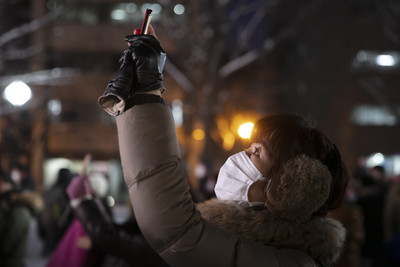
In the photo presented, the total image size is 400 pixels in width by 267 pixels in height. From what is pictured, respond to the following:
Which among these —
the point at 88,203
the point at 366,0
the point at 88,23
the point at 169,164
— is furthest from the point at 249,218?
the point at 88,23

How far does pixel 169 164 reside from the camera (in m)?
1.46

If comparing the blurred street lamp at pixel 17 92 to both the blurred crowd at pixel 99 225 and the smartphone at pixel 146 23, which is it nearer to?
the blurred crowd at pixel 99 225

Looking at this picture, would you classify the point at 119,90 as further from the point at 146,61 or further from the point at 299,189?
the point at 299,189

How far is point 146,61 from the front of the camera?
1496mm

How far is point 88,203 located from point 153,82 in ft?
8.60

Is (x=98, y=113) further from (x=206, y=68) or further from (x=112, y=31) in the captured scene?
(x=206, y=68)

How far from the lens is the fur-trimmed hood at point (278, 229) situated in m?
1.69

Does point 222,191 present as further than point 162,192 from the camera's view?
Yes

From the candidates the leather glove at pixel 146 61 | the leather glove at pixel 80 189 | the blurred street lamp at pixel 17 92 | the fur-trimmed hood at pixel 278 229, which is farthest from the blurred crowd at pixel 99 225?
the blurred street lamp at pixel 17 92

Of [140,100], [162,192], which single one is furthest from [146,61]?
[162,192]

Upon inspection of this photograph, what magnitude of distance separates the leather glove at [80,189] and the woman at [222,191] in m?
2.34

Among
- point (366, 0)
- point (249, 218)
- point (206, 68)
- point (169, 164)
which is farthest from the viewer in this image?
point (366, 0)

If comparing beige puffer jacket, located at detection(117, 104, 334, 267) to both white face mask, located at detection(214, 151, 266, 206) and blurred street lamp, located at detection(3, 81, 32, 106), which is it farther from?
blurred street lamp, located at detection(3, 81, 32, 106)

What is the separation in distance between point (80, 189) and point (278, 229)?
2619mm
